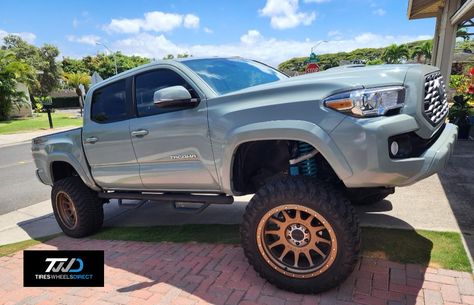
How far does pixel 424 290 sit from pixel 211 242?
7.13ft

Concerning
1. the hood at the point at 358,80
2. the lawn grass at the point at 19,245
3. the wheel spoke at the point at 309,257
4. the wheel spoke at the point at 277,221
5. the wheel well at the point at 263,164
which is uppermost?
the hood at the point at 358,80

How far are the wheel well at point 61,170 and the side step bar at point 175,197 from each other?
0.88 meters

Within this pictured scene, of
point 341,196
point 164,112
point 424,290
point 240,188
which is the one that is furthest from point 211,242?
point 424,290

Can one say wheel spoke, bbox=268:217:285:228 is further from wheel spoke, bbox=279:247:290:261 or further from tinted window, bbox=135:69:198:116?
tinted window, bbox=135:69:198:116

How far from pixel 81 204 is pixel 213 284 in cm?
240

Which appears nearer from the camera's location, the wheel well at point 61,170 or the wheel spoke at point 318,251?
the wheel spoke at point 318,251

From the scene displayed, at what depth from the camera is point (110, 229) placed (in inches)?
200

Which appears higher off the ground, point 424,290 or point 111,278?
point 424,290

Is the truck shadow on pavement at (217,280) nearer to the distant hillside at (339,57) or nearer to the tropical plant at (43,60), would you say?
the tropical plant at (43,60)

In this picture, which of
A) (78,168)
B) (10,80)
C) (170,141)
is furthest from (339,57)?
(170,141)

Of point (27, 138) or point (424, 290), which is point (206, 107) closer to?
point (424, 290)

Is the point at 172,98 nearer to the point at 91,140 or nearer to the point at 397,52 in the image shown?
the point at 91,140

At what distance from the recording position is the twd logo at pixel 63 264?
11.8ft

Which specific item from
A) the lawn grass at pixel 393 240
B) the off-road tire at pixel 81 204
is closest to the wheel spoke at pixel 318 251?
the lawn grass at pixel 393 240
